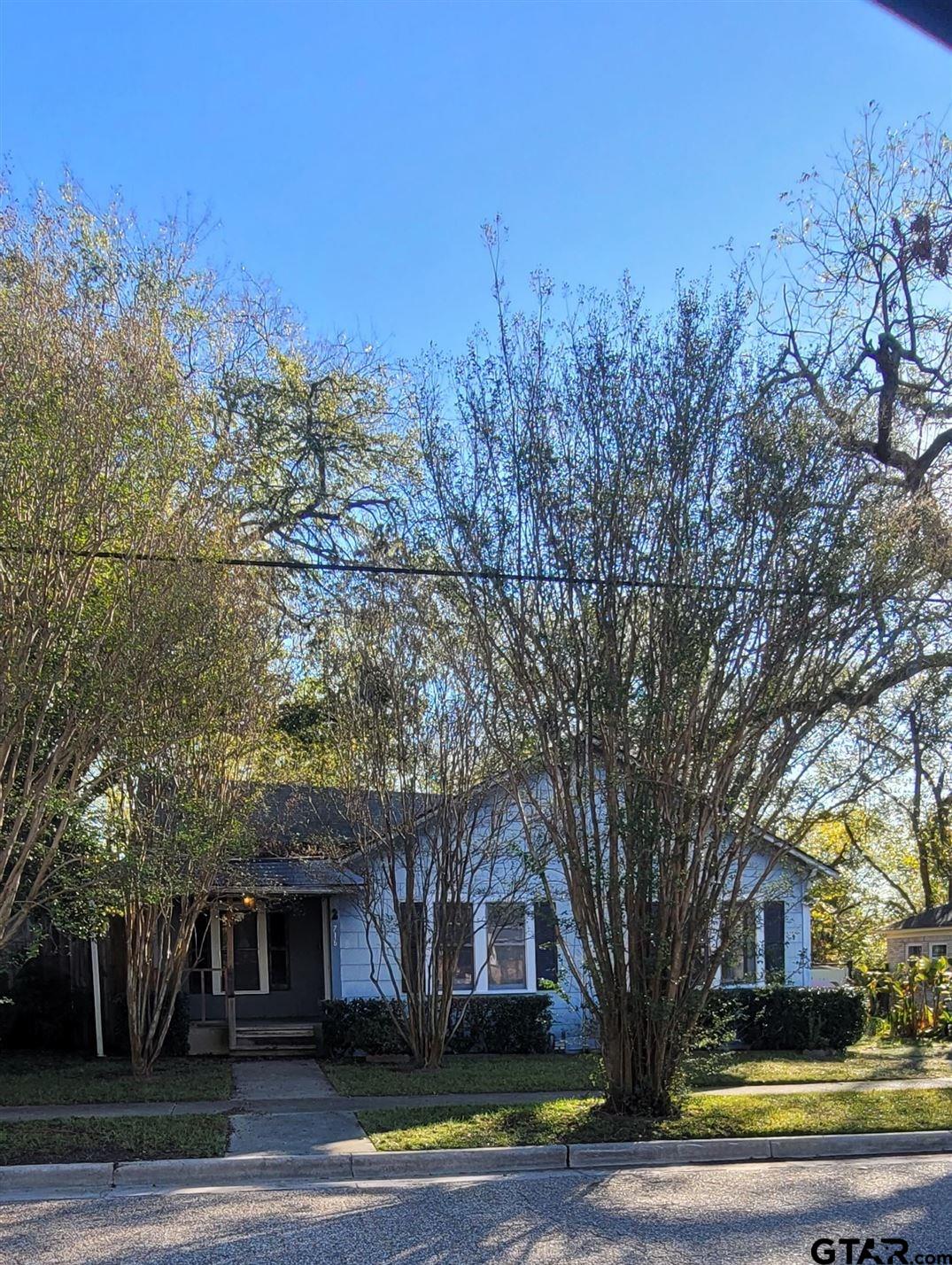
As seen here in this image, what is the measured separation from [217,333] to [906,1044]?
1548cm

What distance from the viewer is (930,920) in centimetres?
2989

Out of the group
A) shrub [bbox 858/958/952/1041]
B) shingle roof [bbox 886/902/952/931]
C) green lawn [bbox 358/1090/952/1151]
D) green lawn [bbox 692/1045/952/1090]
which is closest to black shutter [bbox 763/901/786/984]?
green lawn [bbox 692/1045/952/1090]

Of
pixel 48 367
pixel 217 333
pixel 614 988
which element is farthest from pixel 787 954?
pixel 48 367

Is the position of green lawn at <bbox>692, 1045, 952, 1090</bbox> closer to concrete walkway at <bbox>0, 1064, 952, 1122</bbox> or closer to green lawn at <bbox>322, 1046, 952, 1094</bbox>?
green lawn at <bbox>322, 1046, 952, 1094</bbox>

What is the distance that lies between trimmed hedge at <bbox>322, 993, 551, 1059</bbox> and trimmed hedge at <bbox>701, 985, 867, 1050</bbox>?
300cm

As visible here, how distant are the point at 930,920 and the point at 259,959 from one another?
18.8 metres

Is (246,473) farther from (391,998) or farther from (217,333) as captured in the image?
(391,998)

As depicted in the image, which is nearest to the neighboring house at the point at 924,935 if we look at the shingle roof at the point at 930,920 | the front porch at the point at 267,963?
the shingle roof at the point at 930,920

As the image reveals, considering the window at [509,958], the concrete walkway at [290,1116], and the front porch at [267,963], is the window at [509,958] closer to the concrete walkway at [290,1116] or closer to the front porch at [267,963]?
the front porch at [267,963]

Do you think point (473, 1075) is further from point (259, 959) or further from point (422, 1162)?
point (259, 959)

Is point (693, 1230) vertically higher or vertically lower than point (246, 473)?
lower

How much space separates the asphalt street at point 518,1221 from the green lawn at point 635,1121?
0.82 m

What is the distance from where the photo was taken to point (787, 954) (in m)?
19.2

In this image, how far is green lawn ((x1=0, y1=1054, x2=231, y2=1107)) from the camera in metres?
12.4
